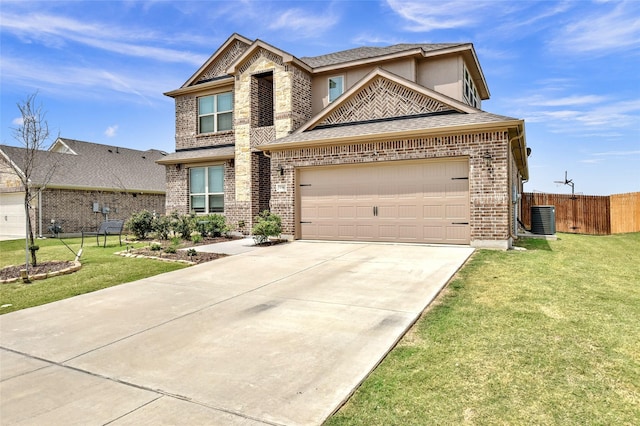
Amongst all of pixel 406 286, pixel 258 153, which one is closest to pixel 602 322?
pixel 406 286

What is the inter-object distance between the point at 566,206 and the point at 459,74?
1122 centimetres

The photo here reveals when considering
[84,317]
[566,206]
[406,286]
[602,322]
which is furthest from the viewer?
[566,206]

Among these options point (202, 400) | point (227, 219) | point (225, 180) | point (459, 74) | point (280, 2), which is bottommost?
point (202, 400)

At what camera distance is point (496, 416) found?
291 cm

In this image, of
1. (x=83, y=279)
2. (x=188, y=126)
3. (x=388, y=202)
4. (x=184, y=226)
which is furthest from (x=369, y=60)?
(x=83, y=279)

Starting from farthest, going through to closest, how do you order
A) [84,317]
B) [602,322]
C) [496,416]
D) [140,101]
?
[140,101]
[84,317]
[602,322]
[496,416]

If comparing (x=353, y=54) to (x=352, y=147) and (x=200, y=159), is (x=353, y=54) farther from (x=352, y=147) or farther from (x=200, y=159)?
(x=200, y=159)

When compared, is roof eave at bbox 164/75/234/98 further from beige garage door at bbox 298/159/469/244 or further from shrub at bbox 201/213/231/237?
beige garage door at bbox 298/159/469/244

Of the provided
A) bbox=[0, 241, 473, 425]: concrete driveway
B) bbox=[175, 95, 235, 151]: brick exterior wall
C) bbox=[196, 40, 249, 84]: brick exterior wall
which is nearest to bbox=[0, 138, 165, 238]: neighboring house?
bbox=[175, 95, 235, 151]: brick exterior wall

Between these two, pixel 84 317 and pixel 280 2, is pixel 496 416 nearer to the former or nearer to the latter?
pixel 84 317

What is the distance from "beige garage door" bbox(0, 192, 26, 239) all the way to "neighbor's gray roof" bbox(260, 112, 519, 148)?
1813 centimetres

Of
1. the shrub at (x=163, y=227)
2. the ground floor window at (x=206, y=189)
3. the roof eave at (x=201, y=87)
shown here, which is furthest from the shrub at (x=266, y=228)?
the roof eave at (x=201, y=87)

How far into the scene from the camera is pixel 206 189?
17.5 meters

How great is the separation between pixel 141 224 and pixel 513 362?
1524cm
